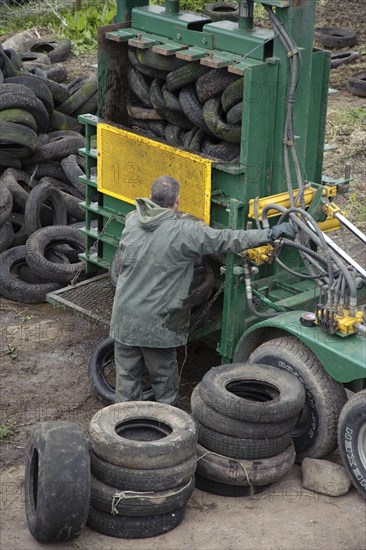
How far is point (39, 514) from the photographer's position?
610 cm

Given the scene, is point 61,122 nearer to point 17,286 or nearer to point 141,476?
point 17,286

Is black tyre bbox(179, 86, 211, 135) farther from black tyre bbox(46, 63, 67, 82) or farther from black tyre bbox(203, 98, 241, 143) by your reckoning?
black tyre bbox(46, 63, 67, 82)

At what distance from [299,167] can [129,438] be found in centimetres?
246

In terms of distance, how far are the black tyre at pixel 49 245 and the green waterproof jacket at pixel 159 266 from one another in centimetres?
231

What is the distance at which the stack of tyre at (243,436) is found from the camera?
21.9 feet

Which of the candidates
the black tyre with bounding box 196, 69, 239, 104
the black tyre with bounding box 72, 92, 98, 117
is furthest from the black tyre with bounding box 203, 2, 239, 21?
the black tyre with bounding box 196, 69, 239, 104

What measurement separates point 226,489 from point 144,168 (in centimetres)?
278

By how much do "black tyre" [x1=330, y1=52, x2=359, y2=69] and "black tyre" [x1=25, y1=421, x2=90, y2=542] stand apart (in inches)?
459

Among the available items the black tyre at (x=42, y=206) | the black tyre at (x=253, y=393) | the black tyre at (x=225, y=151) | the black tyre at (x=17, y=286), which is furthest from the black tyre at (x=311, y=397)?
the black tyre at (x=42, y=206)

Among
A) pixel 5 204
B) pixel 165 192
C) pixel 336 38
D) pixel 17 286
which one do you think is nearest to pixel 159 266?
pixel 165 192

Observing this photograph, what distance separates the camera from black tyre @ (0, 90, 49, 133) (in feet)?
36.9

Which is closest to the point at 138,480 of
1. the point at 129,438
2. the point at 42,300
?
the point at 129,438

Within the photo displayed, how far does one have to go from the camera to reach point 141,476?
Result: 630 centimetres

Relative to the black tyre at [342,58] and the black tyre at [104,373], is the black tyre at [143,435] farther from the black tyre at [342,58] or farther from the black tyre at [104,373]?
the black tyre at [342,58]
